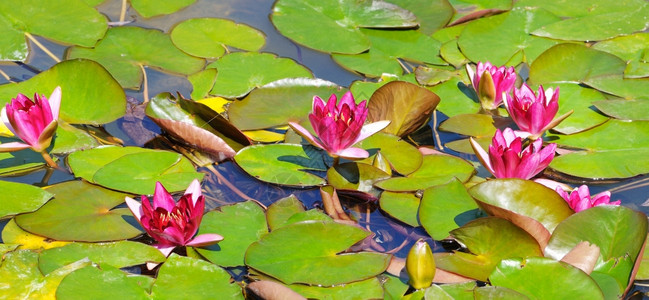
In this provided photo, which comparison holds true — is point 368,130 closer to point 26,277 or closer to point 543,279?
point 543,279

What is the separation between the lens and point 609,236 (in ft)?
7.97

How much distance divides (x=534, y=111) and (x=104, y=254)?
6.49 feet

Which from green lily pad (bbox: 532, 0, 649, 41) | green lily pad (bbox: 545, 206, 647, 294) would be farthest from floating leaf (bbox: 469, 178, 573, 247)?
green lily pad (bbox: 532, 0, 649, 41)

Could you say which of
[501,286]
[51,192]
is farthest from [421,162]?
[51,192]

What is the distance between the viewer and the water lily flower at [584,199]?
8.36 feet

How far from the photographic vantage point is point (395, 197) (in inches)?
113

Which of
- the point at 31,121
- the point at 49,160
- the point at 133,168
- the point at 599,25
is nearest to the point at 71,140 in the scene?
the point at 49,160

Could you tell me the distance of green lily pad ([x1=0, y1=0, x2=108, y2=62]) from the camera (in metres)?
3.74

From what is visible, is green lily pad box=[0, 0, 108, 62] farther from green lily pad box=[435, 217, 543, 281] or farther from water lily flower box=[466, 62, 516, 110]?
green lily pad box=[435, 217, 543, 281]

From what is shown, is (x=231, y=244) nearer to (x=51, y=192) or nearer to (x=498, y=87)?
(x=51, y=192)

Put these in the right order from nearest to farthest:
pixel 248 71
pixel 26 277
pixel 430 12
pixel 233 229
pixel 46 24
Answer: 1. pixel 26 277
2. pixel 233 229
3. pixel 248 71
4. pixel 46 24
5. pixel 430 12

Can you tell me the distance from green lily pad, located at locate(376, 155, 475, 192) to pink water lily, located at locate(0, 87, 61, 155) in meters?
1.48

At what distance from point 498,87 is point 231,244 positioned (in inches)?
64.3

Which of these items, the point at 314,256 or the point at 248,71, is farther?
the point at 248,71
